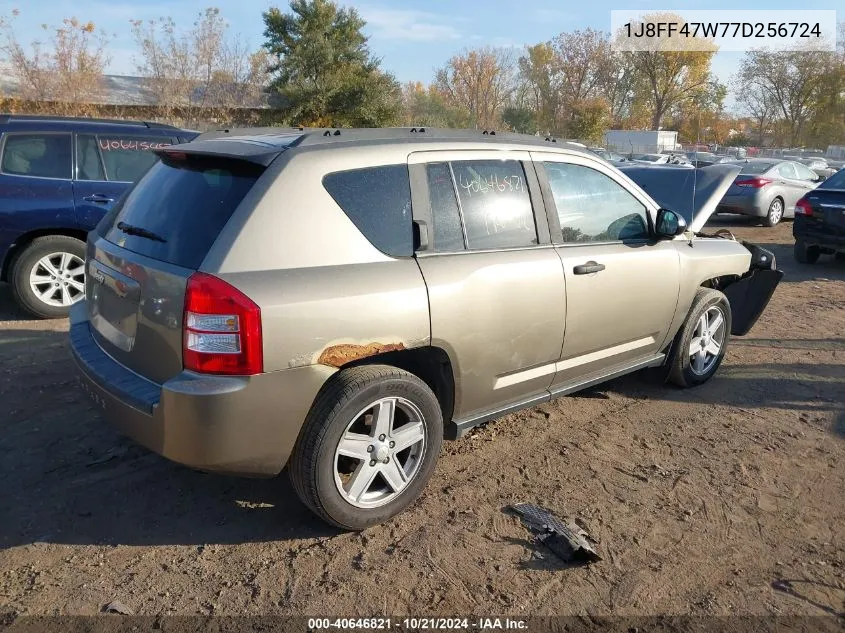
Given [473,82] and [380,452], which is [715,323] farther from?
[473,82]

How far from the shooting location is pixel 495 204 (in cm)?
362

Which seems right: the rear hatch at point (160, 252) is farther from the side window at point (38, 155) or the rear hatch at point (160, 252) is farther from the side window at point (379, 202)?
the side window at point (38, 155)

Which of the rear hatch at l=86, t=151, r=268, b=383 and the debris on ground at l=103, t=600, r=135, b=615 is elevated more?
the rear hatch at l=86, t=151, r=268, b=383

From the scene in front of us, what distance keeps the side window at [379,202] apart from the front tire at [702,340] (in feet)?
8.41

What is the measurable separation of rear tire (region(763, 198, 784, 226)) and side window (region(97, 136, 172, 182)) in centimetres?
1300

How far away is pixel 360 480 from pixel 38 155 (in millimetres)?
4947

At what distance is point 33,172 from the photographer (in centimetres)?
607

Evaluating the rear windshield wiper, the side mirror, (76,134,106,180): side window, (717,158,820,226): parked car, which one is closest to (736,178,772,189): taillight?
(717,158,820,226): parked car

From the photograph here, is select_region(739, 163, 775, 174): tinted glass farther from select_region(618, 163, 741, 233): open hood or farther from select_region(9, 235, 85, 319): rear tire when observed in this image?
select_region(9, 235, 85, 319): rear tire

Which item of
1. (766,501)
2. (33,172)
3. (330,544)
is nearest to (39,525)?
(330,544)

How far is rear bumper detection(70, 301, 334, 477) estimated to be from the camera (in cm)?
268

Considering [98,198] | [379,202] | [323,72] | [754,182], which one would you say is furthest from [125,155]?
[323,72]

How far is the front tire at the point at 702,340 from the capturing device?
15.8ft

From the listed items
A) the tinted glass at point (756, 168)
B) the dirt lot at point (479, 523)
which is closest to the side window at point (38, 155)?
the dirt lot at point (479, 523)
